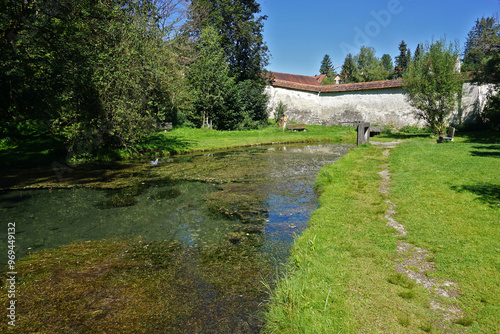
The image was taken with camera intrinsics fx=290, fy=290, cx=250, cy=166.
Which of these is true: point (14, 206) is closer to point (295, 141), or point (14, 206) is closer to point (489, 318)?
point (489, 318)

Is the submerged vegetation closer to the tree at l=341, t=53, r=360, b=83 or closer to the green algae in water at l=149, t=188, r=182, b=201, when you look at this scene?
the green algae in water at l=149, t=188, r=182, b=201

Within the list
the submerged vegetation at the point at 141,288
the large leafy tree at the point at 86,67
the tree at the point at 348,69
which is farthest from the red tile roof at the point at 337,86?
the tree at the point at 348,69

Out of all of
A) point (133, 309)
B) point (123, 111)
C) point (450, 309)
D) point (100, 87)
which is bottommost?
point (133, 309)

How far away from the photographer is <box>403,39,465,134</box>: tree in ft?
54.8

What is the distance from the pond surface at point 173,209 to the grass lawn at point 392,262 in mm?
526

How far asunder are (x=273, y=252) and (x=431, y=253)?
7.12 ft

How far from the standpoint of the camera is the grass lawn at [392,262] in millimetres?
2715

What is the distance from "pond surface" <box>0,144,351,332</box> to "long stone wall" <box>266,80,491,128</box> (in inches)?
744

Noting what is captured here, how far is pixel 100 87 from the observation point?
36.4 ft

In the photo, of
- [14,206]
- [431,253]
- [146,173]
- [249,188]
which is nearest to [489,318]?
[431,253]

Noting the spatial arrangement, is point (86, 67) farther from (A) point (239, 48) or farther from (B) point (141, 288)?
(A) point (239, 48)

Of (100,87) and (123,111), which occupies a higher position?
(100,87)

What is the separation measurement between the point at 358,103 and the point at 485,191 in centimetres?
2328

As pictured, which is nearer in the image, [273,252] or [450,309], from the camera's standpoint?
[450,309]
